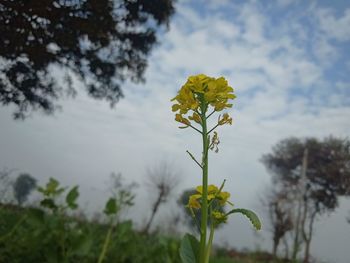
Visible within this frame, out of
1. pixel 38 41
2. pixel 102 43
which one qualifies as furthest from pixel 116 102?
pixel 38 41

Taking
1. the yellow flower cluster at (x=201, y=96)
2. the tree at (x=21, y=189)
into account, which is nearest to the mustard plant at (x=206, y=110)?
the yellow flower cluster at (x=201, y=96)

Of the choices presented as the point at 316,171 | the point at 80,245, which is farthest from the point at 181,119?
the point at 316,171

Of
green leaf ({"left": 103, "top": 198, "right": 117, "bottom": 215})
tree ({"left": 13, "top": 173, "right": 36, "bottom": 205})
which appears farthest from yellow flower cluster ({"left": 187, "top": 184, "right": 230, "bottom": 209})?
tree ({"left": 13, "top": 173, "right": 36, "bottom": 205})

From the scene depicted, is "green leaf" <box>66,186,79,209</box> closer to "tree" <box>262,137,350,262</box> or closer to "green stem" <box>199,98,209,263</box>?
"green stem" <box>199,98,209,263</box>

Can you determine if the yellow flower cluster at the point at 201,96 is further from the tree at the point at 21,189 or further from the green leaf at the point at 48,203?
the tree at the point at 21,189

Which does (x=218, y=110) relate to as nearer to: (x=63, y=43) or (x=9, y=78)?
(x=63, y=43)

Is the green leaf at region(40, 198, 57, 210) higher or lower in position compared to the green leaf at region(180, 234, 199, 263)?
higher

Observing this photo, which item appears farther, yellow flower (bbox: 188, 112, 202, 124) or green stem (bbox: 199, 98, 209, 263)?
yellow flower (bbox: 188, 112, 202, 124)
